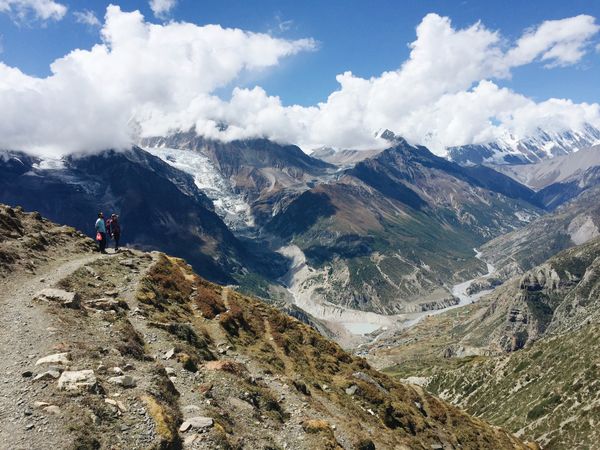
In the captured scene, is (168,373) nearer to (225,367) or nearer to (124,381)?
(225,367)

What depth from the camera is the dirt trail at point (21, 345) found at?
20.3 m

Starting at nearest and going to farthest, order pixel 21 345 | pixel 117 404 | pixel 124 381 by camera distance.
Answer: pixel 117 404 < pixel 124 381 < pixel 21 345

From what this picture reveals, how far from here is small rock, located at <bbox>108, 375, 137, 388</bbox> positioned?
26.0 meters

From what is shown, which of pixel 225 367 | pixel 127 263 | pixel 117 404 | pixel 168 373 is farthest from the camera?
pixel 127 263

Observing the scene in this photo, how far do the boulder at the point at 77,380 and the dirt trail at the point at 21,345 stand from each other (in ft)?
4.87

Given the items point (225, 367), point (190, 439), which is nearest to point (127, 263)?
point (225, 367)

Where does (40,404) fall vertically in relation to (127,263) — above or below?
below

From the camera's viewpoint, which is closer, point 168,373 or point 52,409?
point 52,409

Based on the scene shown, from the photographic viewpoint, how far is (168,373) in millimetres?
32219

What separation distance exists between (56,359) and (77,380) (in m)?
2.84

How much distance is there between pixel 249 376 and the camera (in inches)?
1508

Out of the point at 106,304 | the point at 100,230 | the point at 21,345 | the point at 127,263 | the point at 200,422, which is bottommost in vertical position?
the point at 200,422

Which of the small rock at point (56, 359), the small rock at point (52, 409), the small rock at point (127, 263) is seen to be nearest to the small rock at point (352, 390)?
the small rock at point (127, 263)

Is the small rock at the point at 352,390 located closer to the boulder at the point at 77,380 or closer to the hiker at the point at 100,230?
the boulder at the point at 77,380
